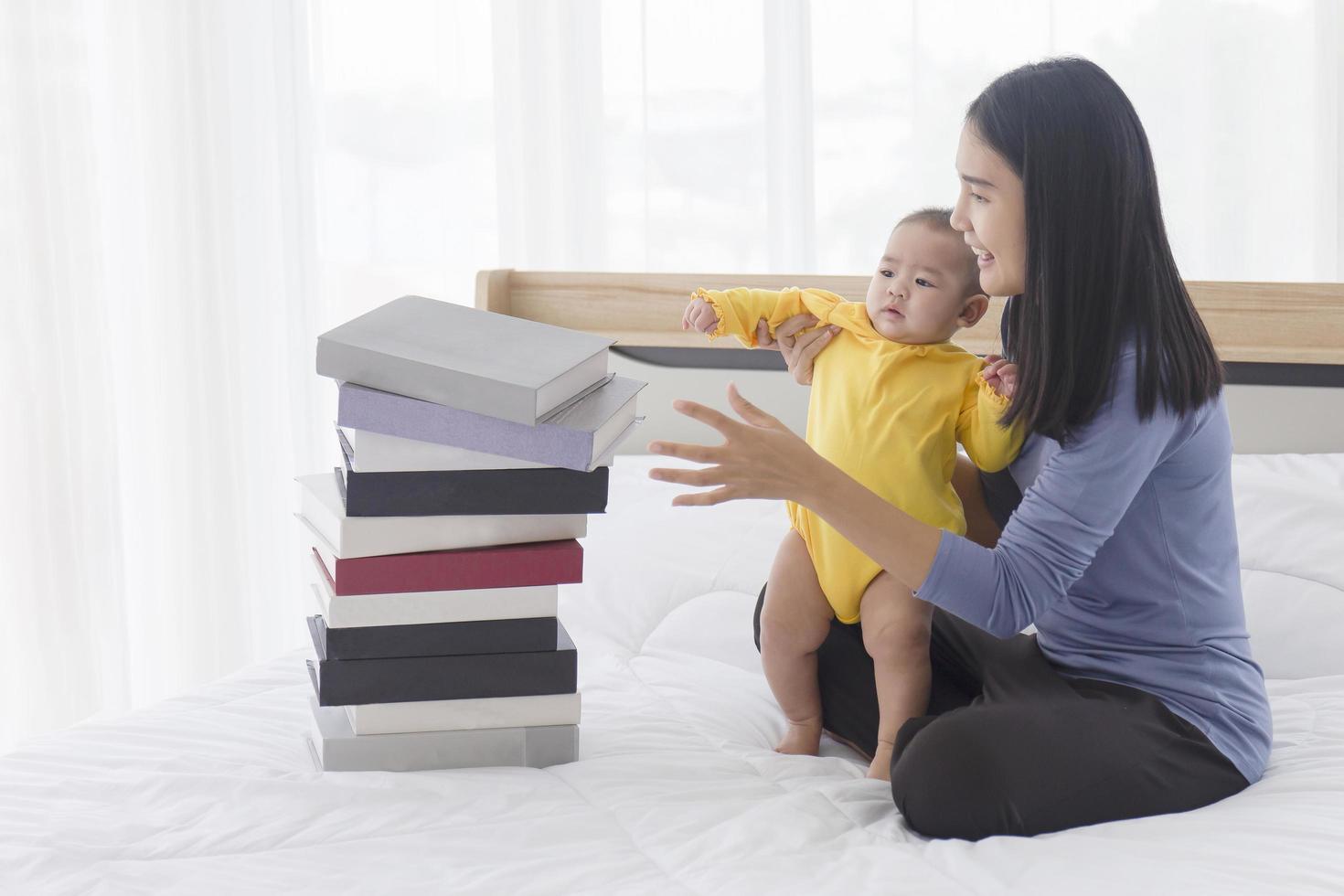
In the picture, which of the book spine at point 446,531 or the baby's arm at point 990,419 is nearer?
the book spine at point 446,531

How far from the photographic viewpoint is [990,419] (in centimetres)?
109

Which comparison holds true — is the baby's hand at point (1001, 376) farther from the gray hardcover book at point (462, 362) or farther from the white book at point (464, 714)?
the white book at point (464, 714)

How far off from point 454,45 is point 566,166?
1.16 ft

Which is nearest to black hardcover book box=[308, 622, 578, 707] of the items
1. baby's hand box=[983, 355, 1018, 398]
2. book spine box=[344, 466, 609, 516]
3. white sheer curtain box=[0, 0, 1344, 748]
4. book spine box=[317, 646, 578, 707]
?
book spine box=[317, 646, 578, 707]

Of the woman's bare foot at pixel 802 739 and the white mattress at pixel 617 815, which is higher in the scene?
the white mattress at pixel 617 815

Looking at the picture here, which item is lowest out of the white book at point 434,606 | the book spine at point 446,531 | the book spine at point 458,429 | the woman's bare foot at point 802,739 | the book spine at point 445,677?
the woman's bare foot at point 802,739

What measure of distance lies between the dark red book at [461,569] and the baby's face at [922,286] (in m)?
0.40

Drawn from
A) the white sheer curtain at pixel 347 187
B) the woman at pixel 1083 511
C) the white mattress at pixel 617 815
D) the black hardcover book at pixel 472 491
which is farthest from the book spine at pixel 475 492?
the white sheer curtain at pixel 347 187

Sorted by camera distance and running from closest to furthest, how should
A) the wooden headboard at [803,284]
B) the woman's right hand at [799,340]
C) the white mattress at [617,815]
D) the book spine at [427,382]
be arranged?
1. the white mattress at [617,815]
2. the book spine at [427,382]
3. the woman's right hand at [799,340]
4. the wooden headboard at [803,284]

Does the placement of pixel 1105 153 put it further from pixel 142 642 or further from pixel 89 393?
pixel 142 642

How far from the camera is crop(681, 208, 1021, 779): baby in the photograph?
3.61 ft

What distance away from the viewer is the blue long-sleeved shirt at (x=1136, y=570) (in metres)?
0.97

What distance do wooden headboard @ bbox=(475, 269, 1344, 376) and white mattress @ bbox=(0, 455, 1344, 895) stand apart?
494mm


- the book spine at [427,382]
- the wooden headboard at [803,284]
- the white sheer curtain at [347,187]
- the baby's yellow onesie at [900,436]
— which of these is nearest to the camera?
the book spine at [427,382]
